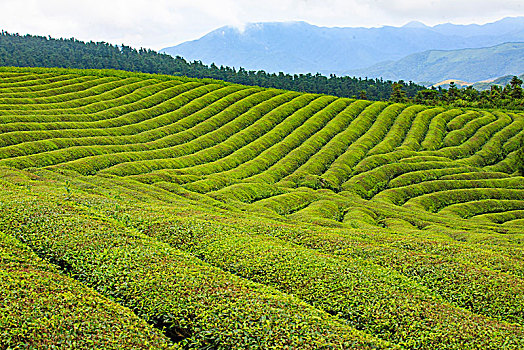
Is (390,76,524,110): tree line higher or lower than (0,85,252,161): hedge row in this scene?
higher

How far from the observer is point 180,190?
5103cm

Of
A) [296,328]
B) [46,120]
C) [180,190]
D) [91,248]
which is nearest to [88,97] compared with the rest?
[46,120]

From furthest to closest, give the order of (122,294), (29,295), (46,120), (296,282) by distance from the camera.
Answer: (46,120) < (296,282) < (122,294) < (29,295)

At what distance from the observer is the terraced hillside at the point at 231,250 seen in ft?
55.0

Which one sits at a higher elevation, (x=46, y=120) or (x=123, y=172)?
(x=46, y=120)

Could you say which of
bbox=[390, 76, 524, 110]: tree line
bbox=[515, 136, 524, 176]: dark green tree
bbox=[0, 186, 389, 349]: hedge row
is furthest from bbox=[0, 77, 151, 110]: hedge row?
bbox=[390, 76, 524, 110]: tree line

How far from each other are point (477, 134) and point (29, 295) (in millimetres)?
105131

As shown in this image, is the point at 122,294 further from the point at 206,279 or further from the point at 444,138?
the point at 444,138

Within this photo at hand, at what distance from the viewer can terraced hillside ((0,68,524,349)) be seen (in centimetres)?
1677

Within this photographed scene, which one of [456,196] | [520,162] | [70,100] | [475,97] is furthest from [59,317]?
[475,97]

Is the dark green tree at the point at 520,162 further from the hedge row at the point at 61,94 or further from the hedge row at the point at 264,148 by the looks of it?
the hedge row at the point at 61,94

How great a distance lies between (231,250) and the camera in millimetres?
24828

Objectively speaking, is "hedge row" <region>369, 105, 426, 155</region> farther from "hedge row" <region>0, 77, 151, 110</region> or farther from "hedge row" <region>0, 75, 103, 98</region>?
"hedge row" <region>0, 75, 103, 98</region>

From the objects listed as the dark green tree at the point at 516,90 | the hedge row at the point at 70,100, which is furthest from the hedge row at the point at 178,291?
the dark green tree at the point at 516,90
